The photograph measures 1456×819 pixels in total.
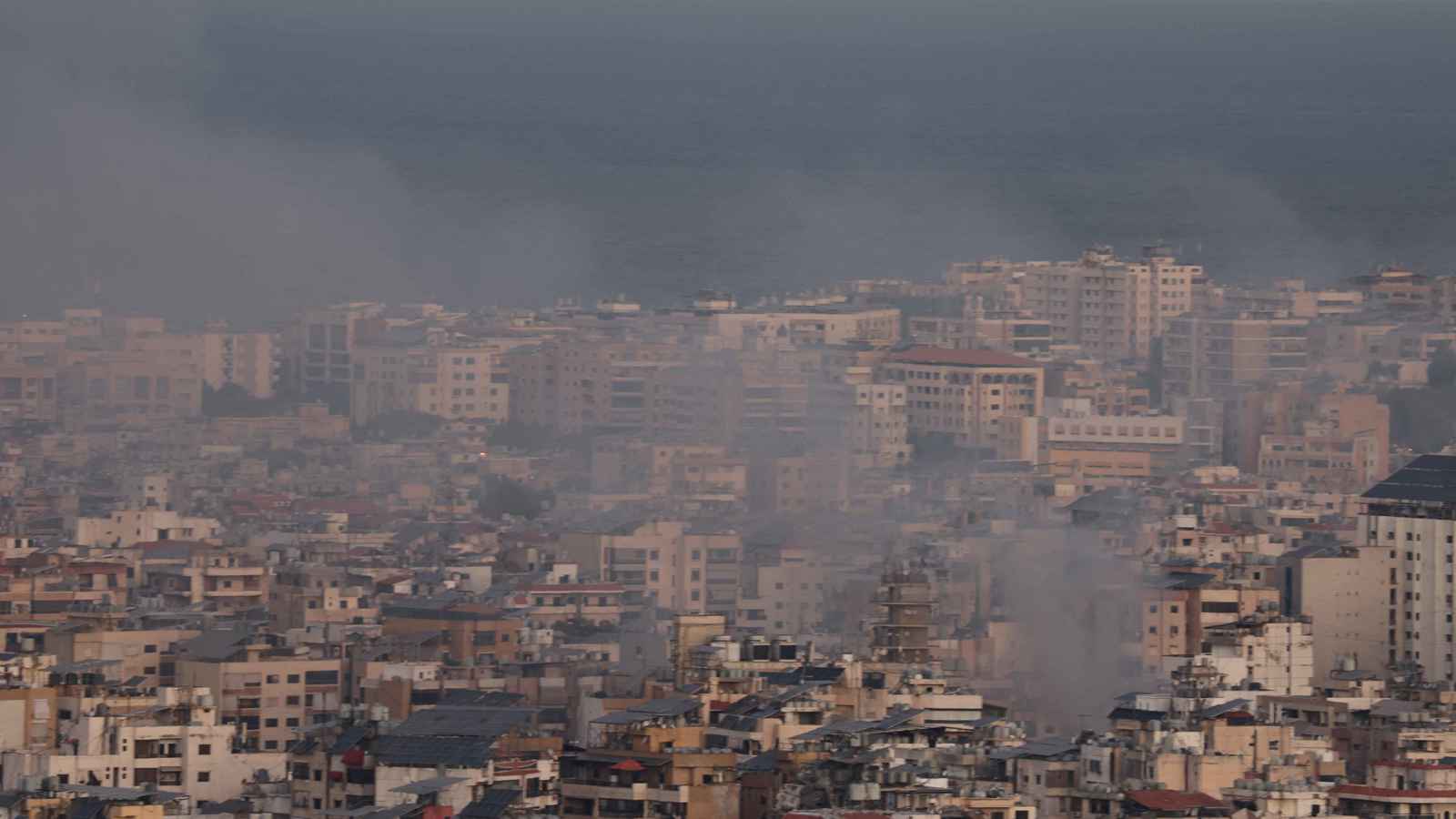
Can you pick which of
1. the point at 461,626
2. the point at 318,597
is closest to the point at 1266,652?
the point at 461,626

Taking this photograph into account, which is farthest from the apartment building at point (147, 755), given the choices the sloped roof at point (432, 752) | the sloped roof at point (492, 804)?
the sloped roof at point (492, 804)

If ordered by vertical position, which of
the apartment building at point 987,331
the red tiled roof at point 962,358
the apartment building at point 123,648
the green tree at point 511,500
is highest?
the apartment building at point 987,331

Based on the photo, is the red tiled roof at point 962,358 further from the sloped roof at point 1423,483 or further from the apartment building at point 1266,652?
the apartment building at point 1266,652

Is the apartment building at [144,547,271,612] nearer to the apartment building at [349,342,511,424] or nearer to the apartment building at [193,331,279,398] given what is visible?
the apartment building at [349,342,511,424]

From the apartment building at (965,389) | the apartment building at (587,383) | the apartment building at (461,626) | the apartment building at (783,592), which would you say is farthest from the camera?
the apartment building at (587,383)

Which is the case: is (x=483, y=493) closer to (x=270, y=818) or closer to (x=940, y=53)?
(x=270, y=818)
